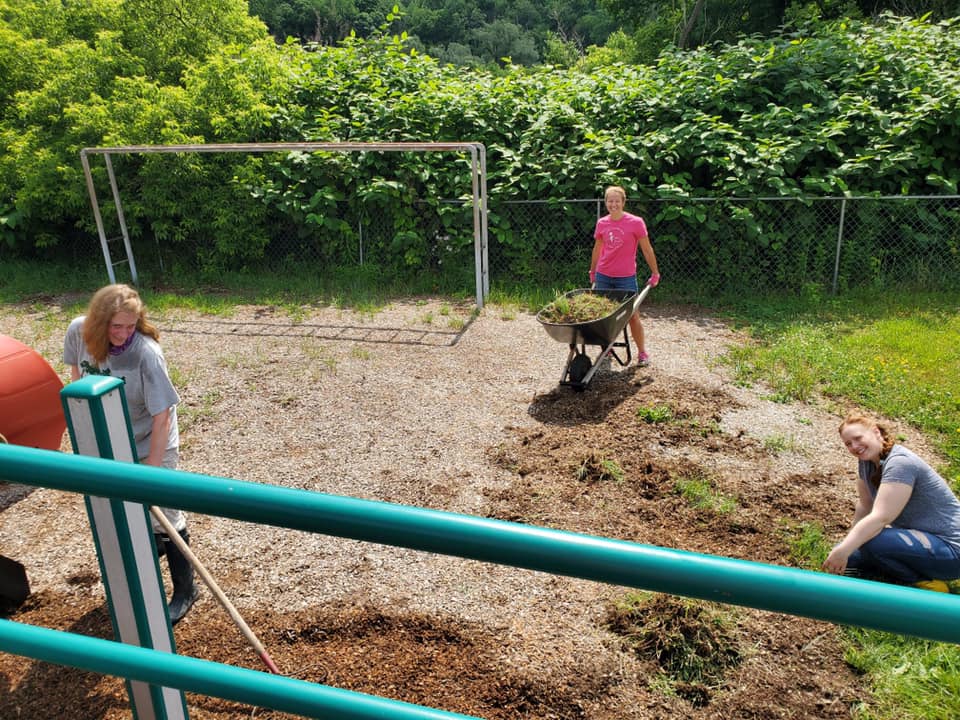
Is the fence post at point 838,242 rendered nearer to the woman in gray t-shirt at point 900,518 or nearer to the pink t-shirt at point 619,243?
the pink t-shirt at point 619,243

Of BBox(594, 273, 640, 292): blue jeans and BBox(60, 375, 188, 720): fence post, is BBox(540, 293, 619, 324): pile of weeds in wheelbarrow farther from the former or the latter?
BBox(60, 375, 188, 720): fence post

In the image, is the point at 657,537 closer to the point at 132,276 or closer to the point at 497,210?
the point at 497,210

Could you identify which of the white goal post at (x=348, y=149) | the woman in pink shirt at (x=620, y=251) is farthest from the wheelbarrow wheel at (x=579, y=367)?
the white goal post at (x=348, y=149)

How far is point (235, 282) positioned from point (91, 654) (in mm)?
12071

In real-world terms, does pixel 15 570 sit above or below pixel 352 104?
below

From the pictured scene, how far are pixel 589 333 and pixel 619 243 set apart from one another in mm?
1277

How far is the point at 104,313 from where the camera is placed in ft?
12.1

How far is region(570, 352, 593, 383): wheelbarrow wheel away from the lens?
734 cm

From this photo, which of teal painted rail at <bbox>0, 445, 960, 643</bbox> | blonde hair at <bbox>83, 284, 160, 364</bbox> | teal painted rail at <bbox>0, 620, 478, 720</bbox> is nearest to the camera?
teal painted rail at <bbox>0, 445, 960, 643</bbox>

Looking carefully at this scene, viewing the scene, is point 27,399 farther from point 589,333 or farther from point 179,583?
point 589,333

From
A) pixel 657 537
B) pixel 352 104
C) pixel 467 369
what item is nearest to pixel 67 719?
pixel 657 537

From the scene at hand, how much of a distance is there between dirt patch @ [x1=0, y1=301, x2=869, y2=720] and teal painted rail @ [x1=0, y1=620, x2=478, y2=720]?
8.07 ft

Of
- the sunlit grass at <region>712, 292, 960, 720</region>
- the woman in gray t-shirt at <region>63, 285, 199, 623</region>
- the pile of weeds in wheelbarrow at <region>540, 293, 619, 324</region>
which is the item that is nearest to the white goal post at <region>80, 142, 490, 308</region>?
the pile of weeds in wheelbarrow at <region>540, 293, 619, 324</region>

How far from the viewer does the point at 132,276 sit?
1248 centimetres
